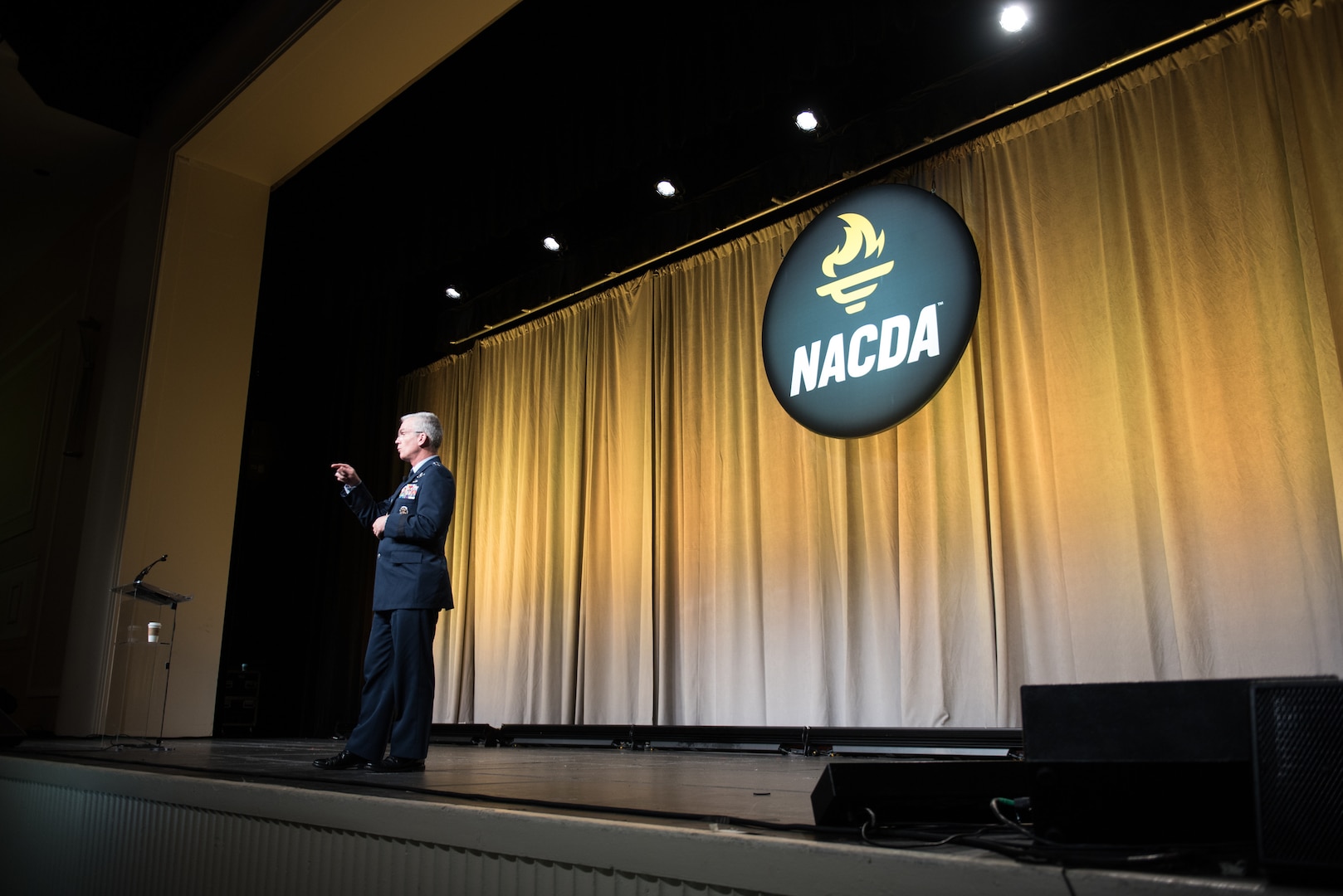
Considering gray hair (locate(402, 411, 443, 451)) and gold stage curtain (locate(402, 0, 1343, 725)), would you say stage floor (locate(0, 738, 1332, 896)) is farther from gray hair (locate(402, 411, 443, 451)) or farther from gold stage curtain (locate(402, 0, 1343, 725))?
gold stage curtain (locate(402, 0, 1343, 725))

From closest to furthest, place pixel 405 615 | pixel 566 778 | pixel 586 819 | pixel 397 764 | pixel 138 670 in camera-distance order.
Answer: pixel 586 819, pixel 566 778, pixel 397 764, pixel 405 615, pixel 138 670

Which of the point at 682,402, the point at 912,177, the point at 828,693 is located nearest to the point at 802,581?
the point at 828,693

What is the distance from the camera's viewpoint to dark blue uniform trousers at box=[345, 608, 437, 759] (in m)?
2.87

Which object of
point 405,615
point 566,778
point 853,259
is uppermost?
point 853,259

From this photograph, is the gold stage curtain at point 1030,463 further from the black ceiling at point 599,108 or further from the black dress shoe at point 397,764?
the black dress shoe at point 397,764

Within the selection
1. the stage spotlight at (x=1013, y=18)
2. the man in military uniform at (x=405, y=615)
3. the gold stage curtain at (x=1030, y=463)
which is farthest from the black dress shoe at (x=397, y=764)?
the stage spotlight at (x=1013, y=18)

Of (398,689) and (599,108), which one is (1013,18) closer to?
(599,108)

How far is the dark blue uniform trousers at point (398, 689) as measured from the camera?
2.87 metres

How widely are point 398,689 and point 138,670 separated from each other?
11.5ft

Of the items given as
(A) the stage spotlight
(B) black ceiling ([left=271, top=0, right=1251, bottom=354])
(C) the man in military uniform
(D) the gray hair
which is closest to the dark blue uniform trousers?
(C) the man in military uniform

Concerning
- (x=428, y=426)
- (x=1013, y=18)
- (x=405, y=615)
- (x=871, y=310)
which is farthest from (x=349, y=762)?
(x=1013, y=18)

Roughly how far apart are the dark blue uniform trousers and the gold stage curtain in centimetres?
274

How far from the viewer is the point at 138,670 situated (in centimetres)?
556

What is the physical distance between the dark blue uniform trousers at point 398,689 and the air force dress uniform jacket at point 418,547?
50mm
